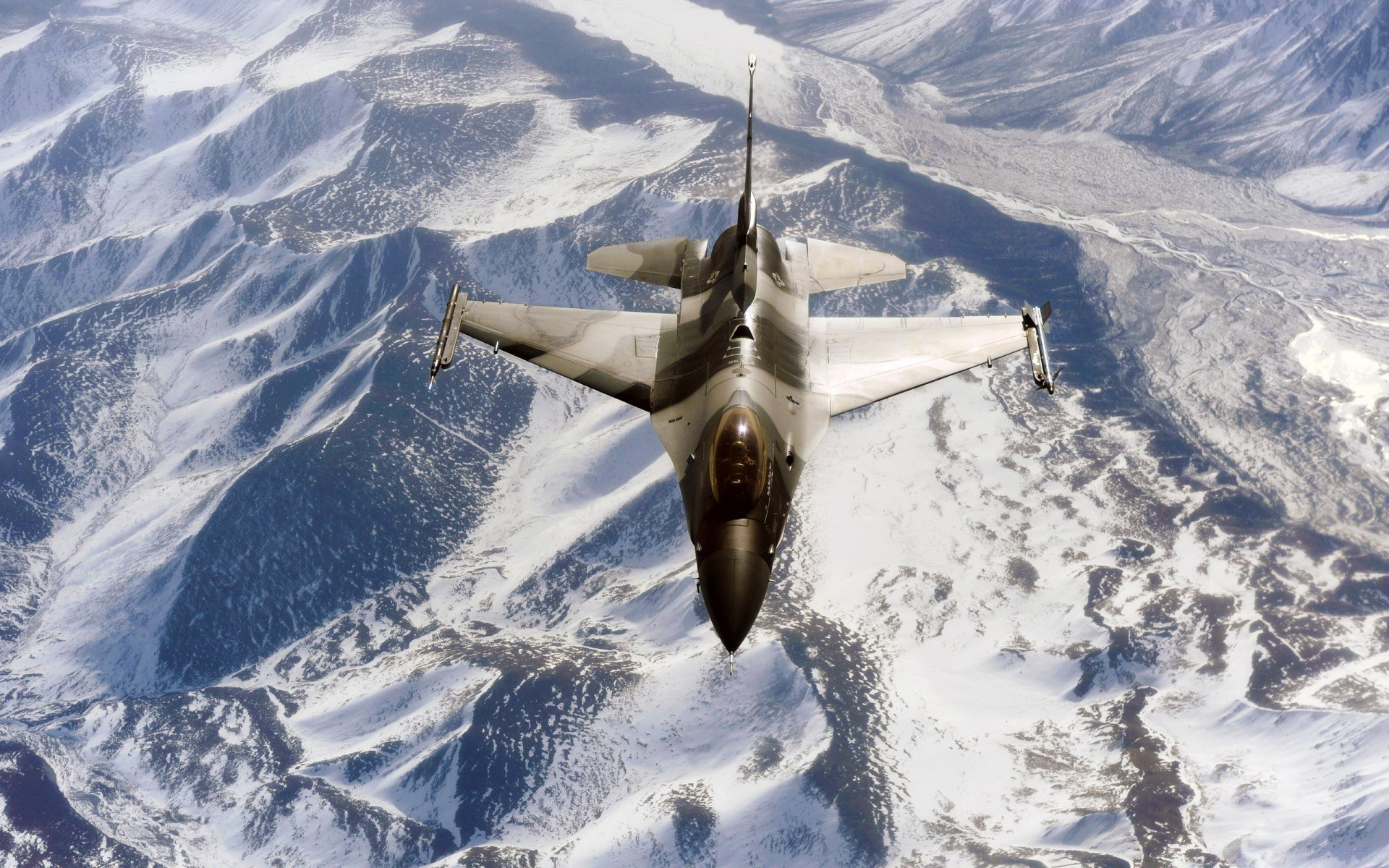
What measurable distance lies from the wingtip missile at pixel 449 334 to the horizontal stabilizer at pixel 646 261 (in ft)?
29.4

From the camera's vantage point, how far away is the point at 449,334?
4644 centimetres

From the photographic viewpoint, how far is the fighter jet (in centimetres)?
3578

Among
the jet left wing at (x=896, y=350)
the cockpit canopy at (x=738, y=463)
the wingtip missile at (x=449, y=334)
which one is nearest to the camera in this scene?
the cockpit canopy at (x=738, y=463)

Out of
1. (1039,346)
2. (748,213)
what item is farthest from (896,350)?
(748,213)

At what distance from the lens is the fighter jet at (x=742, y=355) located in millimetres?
35781

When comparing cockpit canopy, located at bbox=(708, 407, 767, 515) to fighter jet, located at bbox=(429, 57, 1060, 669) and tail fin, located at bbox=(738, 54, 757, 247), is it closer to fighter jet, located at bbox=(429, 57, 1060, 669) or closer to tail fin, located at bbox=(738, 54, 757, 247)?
fighter jet, located at bbox=(429, 57, 1060, 669)

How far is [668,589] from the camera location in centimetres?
12369

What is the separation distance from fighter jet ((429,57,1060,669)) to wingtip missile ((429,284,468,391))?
11cm

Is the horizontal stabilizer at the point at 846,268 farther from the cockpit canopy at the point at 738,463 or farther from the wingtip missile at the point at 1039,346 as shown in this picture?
the cockpit canopy at the point at 738,463

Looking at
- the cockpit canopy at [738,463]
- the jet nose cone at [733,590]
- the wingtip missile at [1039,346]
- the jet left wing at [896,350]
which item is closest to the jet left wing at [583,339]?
the jet left wing at [896,350]

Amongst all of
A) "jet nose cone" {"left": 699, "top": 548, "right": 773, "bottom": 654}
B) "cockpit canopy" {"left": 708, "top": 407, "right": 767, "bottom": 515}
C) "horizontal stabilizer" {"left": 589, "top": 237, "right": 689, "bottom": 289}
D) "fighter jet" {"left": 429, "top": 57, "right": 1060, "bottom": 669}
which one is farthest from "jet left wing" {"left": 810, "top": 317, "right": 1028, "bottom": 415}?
"jet nose cone" {"left": 699, "top": 548, "right": 773, "bottom": 654}

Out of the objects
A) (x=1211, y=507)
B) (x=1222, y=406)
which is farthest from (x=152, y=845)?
(x=1222, y=406)

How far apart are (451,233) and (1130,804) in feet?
478

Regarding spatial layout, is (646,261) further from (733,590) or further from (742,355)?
(733,590)
